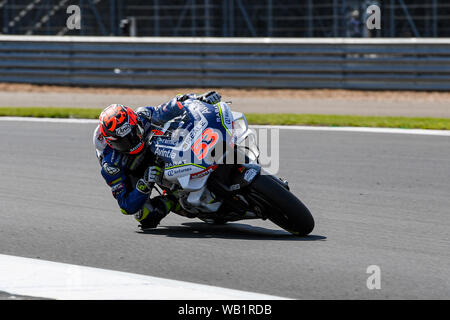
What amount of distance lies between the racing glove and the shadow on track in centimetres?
50

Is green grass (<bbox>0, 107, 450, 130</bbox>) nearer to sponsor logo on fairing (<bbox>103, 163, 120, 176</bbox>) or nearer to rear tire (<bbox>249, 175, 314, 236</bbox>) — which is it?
rear tire (<bbox>249, 175, 314, 236</bbox>)

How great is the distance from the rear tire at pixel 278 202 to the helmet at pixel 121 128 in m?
1.04

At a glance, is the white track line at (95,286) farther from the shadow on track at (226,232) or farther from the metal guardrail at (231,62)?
the metal guardrail at (231,62)

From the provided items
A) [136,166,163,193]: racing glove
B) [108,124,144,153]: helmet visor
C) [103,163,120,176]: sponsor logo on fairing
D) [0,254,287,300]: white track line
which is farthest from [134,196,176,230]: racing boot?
[0,254,287,300]: white track line

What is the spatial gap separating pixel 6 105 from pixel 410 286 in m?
13.9

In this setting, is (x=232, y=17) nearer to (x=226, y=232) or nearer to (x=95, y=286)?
(x=226, y=232)

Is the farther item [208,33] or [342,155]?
[208,33]

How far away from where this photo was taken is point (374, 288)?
17.5 ft

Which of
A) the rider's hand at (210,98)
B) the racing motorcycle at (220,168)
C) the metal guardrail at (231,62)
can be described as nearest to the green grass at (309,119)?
the metal guardrail at (231,62)

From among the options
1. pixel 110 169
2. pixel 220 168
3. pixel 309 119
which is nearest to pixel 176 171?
pixel 220 168

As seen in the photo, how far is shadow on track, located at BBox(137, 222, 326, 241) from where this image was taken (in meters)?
6.97

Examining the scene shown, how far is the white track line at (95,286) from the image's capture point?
5.09 meters
